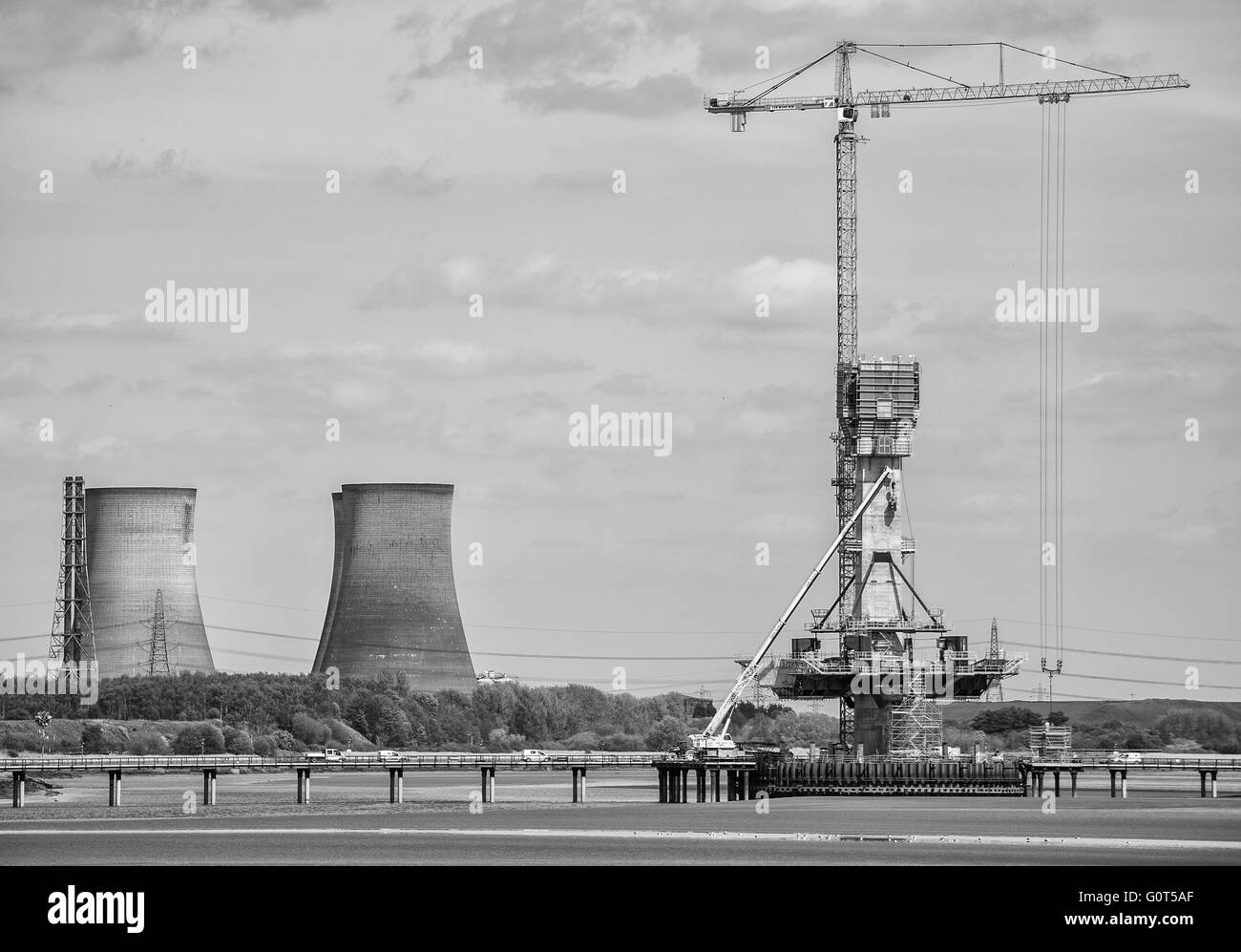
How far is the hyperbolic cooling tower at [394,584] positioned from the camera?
15475 cm

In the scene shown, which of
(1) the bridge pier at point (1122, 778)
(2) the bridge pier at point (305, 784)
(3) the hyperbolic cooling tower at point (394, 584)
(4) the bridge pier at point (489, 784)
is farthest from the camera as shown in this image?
(3) the hyperbolic cooling tower at point (394, 584)

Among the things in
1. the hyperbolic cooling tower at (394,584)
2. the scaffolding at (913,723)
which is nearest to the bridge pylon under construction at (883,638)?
the scaffolding at (913,723)

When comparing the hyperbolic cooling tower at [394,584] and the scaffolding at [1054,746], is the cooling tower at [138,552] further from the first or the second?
the scaffolding at [1054,746]

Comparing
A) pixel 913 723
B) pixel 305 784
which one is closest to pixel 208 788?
pixel 305 784

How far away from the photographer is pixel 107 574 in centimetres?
15675

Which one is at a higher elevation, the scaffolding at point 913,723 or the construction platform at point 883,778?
the scaffolding at point 913,723

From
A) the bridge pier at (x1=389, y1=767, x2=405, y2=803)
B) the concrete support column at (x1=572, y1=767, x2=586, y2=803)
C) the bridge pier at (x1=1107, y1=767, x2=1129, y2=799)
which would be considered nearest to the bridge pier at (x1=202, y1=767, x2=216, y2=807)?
the bridge pier at (x1=389, y1=767, x2=405, y2=803)

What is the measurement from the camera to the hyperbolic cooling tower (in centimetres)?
15475

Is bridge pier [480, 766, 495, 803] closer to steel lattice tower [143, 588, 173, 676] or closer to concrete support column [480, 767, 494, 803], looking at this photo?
concrete support column [480, 767, 494, 803]

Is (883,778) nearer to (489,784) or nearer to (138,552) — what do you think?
(489,784)

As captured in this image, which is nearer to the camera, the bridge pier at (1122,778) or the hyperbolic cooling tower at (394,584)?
the bridge pier at (1122,778)
